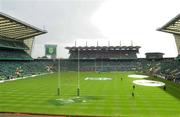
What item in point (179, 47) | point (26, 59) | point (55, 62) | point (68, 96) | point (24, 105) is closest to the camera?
point (24, 105)

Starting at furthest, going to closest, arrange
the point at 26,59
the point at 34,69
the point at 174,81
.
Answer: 1. the point at 26,59
2. the point at 34,69
3. the point at 174,81

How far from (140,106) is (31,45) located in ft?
306

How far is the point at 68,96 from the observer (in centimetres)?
3988

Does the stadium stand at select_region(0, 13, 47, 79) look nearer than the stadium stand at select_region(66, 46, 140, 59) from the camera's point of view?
Yes

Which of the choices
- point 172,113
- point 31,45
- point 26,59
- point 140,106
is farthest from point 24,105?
point 31,45

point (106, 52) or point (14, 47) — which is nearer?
point (14, 47)

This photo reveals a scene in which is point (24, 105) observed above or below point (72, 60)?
below

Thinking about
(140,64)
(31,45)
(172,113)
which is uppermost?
(31,45)

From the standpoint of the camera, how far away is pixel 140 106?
3231cm

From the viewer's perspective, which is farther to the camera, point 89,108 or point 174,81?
point 174,81

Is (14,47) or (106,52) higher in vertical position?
(106,52)

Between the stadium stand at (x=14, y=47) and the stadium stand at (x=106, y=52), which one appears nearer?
the stadium stand at (x=14, y=47)

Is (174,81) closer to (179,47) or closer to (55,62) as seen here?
(179,47)

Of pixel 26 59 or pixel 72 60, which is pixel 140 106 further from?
pixel 72 60
